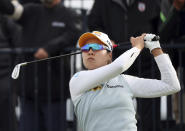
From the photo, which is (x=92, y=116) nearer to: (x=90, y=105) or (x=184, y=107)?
(x=90, y=105)

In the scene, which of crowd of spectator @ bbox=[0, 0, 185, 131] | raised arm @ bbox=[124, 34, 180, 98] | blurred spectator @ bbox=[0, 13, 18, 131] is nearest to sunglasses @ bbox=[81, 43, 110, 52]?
raised arm @ bbox=[124, 34, 180, 98]

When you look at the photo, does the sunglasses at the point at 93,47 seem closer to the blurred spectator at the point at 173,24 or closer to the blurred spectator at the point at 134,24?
the blurred spectator at the point at 134,24

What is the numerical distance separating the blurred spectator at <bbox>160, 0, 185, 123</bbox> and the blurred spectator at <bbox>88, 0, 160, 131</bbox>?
138mm

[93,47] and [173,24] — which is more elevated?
[173,24]

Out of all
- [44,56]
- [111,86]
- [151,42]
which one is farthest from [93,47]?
[44,56]

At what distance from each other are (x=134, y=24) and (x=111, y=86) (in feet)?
6.91

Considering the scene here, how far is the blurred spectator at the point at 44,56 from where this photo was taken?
674 centimetres

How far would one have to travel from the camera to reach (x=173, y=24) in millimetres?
6508

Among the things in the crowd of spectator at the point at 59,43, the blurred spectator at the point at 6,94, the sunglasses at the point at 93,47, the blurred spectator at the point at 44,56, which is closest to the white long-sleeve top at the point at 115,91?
the sunglasses at the point at 93,47

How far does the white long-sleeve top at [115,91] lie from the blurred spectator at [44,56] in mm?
2045

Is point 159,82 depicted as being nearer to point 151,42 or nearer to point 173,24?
point 151,42

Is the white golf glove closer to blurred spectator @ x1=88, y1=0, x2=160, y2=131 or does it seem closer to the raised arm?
the raised arm

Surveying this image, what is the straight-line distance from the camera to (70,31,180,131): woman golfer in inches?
176

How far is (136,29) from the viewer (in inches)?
258
